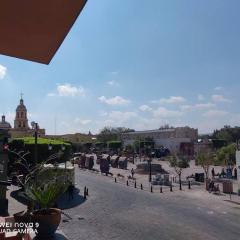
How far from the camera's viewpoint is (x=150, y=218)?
62.9ft

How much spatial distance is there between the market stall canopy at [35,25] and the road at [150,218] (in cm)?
1179

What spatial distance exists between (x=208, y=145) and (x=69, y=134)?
55942mm

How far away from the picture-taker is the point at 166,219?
18.9m

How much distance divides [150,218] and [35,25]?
661 inches

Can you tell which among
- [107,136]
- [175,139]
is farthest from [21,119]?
[107,136]

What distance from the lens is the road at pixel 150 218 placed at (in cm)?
1592

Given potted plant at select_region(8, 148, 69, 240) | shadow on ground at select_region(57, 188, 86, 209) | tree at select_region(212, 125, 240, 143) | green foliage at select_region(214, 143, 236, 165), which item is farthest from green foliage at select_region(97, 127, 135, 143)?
potted plant at select_region(8, 148, 69, 240)

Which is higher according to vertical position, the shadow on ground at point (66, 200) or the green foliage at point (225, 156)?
the green foliage at point (225, 156)

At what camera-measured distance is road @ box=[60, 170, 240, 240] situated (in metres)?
15.9

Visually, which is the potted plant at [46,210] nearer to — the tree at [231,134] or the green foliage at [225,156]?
the green foliage at [225,156]

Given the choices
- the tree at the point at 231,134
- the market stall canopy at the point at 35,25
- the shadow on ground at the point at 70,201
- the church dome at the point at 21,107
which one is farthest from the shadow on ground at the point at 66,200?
the tree at the point at 231,134

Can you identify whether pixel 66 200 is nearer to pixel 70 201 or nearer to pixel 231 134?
pixel 70 201

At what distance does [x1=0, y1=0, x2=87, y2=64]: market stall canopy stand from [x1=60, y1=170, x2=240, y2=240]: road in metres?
11.8

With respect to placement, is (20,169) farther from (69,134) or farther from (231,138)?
(69,134)
